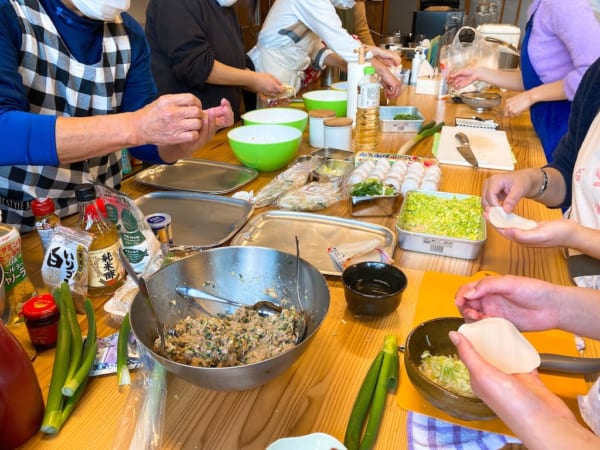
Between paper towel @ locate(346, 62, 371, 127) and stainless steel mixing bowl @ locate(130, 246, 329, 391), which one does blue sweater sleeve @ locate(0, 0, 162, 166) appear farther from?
paper towel @ locate(346, 62, 371, 127)

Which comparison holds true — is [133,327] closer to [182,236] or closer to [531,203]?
[182,236]

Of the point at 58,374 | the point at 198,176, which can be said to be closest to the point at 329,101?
the point at 198,176

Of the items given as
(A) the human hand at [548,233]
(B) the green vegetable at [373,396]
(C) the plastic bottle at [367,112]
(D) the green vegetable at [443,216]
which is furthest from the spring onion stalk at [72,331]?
(C) the plastic bottle at [367,112]

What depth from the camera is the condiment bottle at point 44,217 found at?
0.98 m

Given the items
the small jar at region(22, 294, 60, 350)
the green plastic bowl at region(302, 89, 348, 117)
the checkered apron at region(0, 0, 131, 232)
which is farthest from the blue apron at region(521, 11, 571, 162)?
the small jar at region(22, 294, 60, 350)

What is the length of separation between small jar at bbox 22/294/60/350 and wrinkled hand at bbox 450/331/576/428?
0.76 m

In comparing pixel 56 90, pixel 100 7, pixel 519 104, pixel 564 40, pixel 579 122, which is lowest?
pixel 519 104

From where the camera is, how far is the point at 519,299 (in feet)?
2.86

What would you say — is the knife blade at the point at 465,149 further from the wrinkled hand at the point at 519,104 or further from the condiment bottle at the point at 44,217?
the condiment bottle at the point at 44,217

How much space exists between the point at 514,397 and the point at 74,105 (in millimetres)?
1367

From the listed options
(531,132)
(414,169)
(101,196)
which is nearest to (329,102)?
(414,169)

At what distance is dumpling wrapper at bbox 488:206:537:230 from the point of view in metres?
1.09

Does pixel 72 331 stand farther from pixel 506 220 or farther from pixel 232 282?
pixel 506 220

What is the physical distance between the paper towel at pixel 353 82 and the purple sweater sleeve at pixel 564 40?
0.86m
